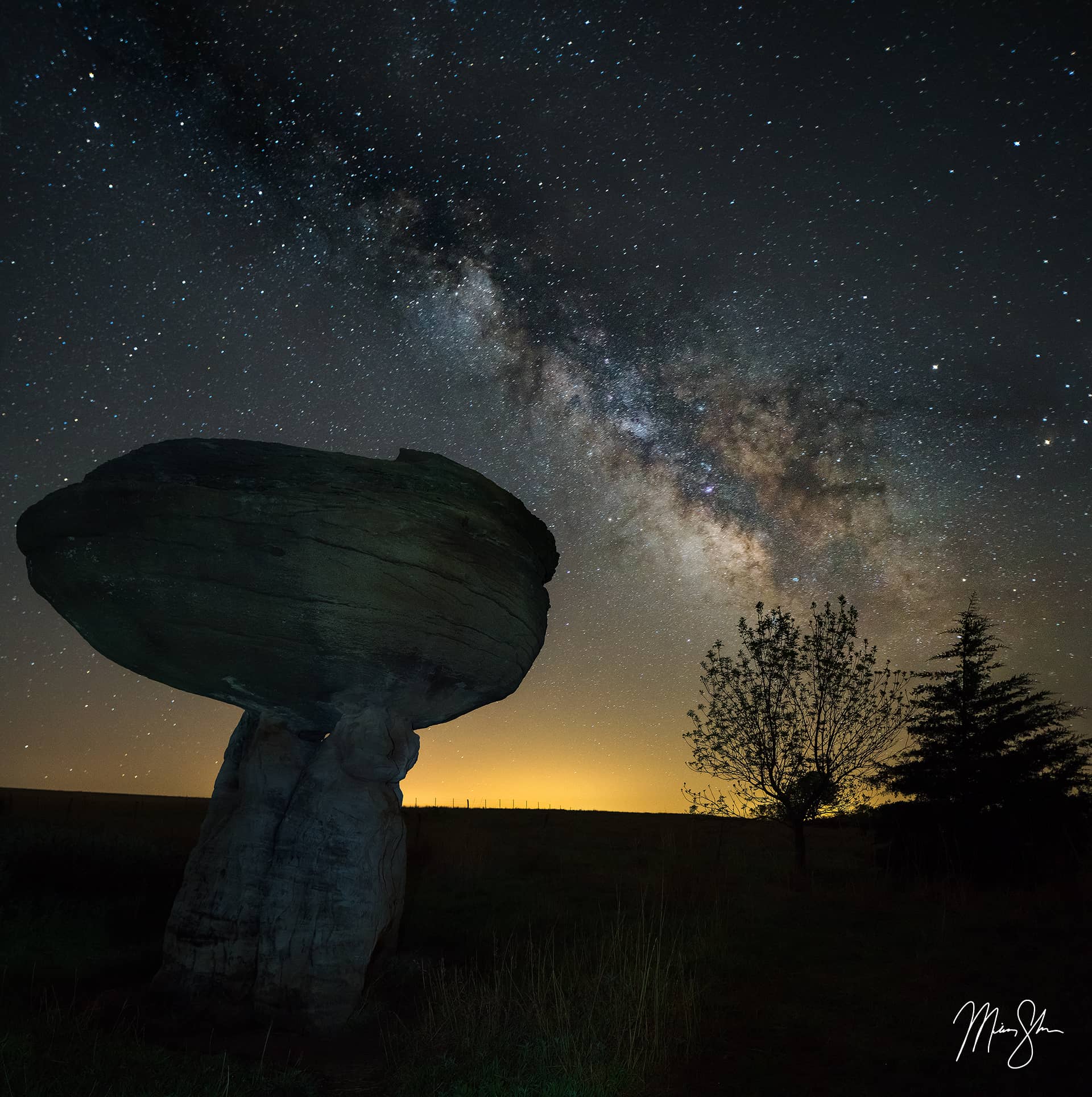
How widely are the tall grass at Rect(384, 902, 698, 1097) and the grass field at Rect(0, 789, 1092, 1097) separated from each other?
3 cm

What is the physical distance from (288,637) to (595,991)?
17.4 feet

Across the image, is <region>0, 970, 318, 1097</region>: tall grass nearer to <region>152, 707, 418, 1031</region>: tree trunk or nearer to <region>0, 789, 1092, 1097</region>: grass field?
<region>0, 789, 1092, 1097</region>: grass field

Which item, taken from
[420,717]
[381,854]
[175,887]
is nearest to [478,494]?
[420,717]

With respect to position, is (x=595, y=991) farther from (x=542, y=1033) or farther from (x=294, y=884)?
(x=294, y=884)

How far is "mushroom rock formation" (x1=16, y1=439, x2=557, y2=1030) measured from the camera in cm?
839

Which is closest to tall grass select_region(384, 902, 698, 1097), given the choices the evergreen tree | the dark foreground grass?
the dark foreground grass

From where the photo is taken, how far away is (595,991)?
25.9 feet
